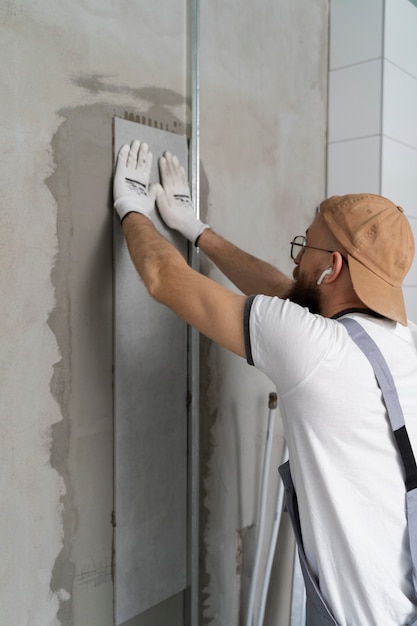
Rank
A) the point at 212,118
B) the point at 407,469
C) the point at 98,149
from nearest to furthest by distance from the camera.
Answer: the point at 407,469, the point at 98,149, the point at 212,118

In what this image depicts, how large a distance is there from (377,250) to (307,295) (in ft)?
0.69

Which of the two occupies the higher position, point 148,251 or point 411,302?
point 148,251

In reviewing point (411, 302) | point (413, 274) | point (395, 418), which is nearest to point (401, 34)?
point (413, 274)

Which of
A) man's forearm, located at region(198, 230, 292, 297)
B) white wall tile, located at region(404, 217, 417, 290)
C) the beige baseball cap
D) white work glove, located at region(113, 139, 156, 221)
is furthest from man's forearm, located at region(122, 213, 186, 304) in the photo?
white wall tile, located at region(404, 217, 417, 290)

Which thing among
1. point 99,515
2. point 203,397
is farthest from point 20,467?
Answer: point 203,397

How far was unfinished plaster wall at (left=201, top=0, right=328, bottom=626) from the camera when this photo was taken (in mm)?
1757

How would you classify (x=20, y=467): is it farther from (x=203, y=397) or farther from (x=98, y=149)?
(x=98, y=149)

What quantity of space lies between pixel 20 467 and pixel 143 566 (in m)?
0.55

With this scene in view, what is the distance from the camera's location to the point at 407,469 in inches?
44.4

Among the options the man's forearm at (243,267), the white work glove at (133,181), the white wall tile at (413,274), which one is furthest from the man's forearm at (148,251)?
the white wall tile at (413,274)

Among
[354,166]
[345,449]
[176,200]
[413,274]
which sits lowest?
[345,449]

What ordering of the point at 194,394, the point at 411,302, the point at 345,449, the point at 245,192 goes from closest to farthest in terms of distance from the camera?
the point at 345,449
the point at 194,394
the point at 245,192
the point at 411,302

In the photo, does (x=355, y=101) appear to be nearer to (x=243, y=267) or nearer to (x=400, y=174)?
(x=400, y=174)

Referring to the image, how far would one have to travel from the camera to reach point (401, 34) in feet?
7.08
